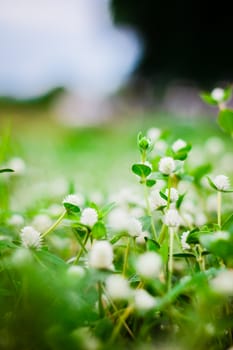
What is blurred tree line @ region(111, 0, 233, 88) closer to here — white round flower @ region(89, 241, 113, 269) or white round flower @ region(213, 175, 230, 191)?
white round flower @ region(213, 175, 230, 191)

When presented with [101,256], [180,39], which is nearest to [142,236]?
[101,256]

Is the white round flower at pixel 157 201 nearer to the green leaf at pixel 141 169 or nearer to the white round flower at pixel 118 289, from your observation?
the green leaf at pixel 141 169

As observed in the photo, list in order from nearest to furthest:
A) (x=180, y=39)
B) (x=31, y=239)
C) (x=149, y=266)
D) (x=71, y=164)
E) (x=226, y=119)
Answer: (x=149, y=266)
(x=31, y=239)
(x=226, y=119)
(x=71, y=164)
(x=180, y=39)

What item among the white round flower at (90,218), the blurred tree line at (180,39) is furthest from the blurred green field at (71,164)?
the blurred tree line at (180,39)

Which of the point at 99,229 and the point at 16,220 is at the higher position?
the point at 99,229

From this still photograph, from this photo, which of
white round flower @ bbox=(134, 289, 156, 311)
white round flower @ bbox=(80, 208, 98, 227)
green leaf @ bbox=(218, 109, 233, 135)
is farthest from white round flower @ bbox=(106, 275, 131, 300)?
green leaf @ bbox=(218, 109, 233, 135)

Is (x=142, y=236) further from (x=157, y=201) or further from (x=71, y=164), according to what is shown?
(x=71, y=164)
